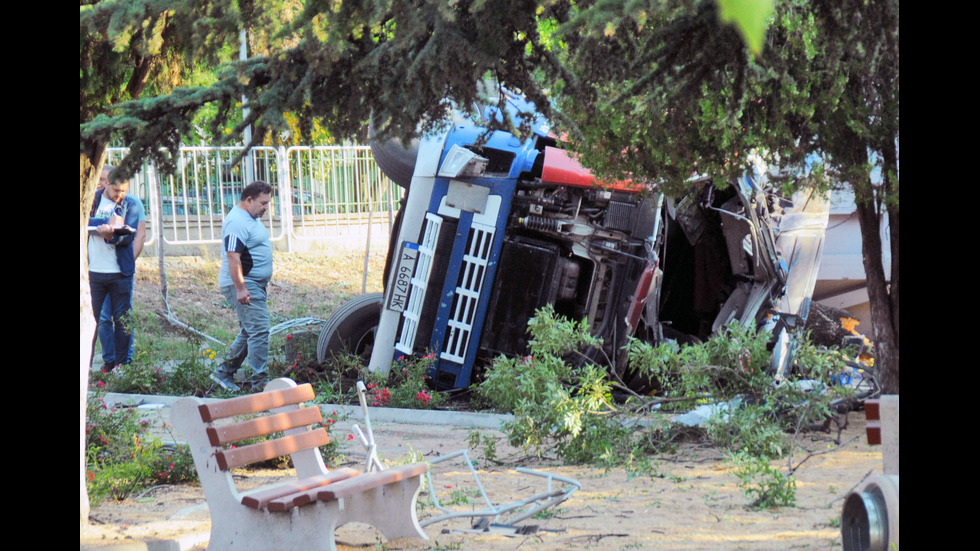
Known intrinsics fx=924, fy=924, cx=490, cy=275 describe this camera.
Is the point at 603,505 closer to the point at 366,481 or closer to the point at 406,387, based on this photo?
the point at 366,481

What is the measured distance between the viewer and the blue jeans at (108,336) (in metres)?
8.73

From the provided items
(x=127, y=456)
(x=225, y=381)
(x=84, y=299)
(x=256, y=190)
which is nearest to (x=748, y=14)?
(x=84, y=299)

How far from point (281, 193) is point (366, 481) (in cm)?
1276

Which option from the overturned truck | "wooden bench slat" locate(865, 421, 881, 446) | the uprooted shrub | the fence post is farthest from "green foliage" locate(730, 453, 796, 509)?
the fence post

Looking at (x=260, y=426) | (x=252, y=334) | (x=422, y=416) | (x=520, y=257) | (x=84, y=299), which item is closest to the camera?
(x=84, y=299)

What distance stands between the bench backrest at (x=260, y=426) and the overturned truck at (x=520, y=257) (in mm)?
3517

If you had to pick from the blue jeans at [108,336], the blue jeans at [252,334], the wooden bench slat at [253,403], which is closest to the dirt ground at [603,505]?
the wooden bench slat at [253,403]

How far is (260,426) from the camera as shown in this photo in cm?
414

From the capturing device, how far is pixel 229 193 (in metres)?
15.8

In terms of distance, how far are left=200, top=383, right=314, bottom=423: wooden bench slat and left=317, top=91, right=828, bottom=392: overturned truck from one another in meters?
3.51

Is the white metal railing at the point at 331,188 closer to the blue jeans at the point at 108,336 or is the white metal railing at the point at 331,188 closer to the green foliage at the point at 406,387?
the blue jeans at the point at 108,336

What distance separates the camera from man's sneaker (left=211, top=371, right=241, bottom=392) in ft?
26.4

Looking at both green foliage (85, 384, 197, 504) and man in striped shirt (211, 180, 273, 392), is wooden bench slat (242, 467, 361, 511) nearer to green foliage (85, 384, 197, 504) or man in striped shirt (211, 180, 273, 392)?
green foliage (85, 384, 197, 504)
